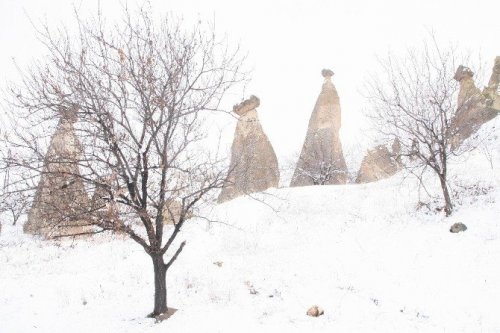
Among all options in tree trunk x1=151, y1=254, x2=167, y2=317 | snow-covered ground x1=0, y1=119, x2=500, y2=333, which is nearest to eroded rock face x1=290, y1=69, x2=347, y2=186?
snow-covered ground x1=0, y1=119, x2=500, y2=333

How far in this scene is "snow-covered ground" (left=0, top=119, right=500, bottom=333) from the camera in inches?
281

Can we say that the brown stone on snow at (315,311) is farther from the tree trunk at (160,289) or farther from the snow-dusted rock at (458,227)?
the snow-dusted rock at (458,227)

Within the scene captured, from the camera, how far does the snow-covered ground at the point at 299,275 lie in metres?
7.14

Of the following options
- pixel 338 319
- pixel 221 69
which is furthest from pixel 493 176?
pixel 221 69

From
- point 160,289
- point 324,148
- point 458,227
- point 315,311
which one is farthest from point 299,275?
point 324,148

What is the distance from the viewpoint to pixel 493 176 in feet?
45.6

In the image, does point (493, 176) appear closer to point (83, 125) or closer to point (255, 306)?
point (255, 306)

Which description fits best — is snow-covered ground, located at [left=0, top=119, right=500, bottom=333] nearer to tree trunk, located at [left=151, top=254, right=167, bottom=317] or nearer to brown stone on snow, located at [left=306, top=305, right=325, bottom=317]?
brown stone on snow, located at [left=306, top=305, right=325, bottom=317]

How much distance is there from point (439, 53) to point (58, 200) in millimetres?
11668

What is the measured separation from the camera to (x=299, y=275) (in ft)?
30.8

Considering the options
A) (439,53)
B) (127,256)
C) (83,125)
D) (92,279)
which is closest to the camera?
(83,125)

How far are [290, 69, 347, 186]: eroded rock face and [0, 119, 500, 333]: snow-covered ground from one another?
37.8 ft

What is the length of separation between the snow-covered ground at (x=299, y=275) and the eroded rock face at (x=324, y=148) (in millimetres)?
11518

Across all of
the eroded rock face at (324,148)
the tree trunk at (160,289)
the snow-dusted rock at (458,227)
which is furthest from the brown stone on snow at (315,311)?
the eroded rock face at (324,148)
